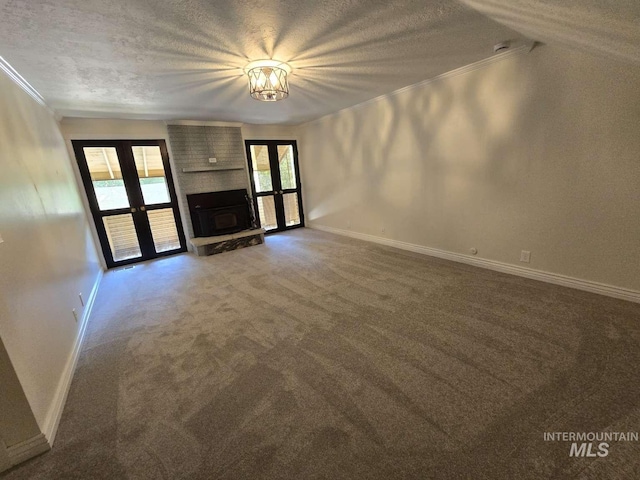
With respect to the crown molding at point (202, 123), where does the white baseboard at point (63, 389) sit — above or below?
below

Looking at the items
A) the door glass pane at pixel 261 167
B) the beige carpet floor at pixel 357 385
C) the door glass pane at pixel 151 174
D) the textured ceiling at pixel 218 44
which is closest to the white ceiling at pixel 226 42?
the textured ceiling at pixel 218 44

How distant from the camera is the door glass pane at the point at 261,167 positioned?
5.70m

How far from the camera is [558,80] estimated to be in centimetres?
242

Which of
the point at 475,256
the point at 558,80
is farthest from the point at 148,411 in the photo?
the point at 558,80

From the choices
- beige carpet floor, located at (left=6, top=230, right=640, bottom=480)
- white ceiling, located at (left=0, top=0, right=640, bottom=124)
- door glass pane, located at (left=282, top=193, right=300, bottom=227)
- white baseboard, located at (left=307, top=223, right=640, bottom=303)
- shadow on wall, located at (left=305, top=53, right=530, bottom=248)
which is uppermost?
white ceiling, located at (left=0, top=0, right=640, bottom=124)

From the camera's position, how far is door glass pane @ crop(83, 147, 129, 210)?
4.15 m

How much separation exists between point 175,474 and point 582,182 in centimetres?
378

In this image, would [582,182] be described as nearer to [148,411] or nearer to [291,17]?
[291,17]

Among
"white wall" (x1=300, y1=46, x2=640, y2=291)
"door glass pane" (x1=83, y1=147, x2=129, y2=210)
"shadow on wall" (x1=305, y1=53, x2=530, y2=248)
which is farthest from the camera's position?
"door glass pane" (x1=83, y1=147, x2=129, y2=210)

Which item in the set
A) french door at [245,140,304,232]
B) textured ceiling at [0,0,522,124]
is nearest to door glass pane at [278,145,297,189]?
french door at [245,140,304,232]

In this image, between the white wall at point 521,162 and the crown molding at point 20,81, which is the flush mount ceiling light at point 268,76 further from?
the white wall at point 521,162

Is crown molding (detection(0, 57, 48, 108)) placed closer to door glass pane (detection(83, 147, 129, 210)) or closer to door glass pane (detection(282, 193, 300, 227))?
door glass pane (detection(83, 147, 129, 210))

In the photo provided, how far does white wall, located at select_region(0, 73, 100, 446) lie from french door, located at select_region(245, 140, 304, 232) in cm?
320

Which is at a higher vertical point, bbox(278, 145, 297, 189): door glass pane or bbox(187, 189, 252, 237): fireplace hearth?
bbox(278, 145, 297, 189): door glass pane
